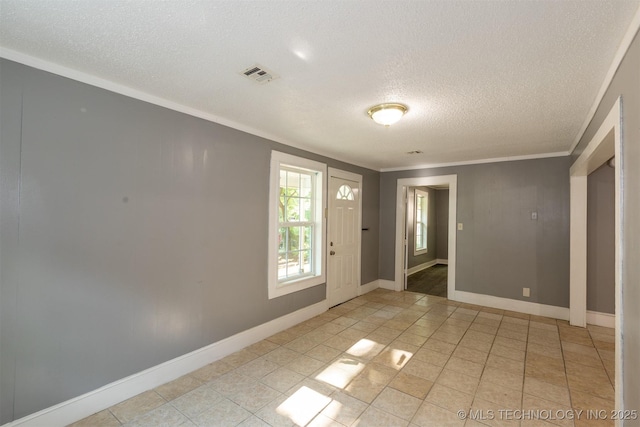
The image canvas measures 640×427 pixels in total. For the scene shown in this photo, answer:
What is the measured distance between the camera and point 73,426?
1.87 metres

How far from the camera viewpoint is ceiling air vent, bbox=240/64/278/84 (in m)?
1.83

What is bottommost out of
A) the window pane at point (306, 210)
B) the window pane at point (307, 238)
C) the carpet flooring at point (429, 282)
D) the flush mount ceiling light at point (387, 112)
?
the carpet flooring at point (429, 282)

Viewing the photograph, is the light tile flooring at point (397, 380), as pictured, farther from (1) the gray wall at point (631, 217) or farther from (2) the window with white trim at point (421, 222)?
(2) the window with white trim at point (421, 222)

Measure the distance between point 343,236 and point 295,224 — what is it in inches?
45.1

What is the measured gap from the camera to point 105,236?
2062 mm

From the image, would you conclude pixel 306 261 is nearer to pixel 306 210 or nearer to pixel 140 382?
pixel 306 210

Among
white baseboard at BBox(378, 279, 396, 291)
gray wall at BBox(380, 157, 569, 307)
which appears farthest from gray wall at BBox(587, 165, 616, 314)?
white baseboard at BBox(378, 279, 396, 291)

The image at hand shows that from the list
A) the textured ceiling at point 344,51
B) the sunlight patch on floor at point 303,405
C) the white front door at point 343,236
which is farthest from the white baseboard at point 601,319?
the sunlight patch on floor at point 303,405

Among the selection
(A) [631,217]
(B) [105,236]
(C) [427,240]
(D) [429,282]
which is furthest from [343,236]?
(C) [427,240]

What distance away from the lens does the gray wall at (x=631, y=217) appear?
4.29 ft

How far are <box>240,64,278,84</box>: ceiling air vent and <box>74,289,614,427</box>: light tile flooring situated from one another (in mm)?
2402

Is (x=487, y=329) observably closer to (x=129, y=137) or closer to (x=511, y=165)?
(x=511, y=165)

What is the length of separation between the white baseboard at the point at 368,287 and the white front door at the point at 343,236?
5.3 inches

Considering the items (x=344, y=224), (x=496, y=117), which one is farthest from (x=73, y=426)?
(x=496, y=117)
